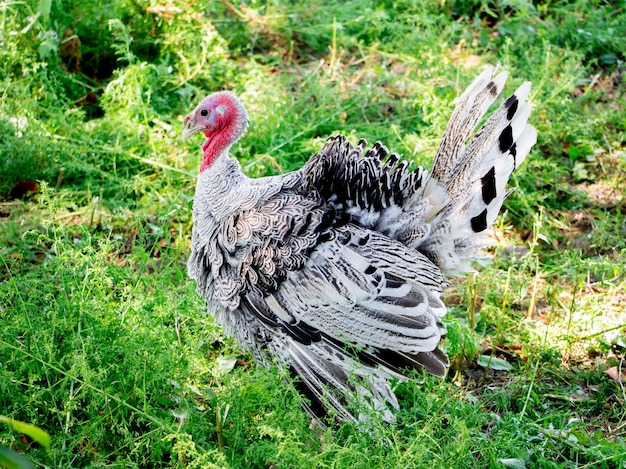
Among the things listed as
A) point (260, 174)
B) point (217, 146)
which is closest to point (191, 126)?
point (217, 146)

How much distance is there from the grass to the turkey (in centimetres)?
22

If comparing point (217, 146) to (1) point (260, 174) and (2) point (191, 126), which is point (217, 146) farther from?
(1) point (260, 174)

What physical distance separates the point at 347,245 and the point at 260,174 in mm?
1782

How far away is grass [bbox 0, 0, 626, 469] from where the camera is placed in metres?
3.29

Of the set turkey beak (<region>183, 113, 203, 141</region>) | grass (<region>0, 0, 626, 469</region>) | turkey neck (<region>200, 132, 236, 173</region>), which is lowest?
grass (<region>0, 0, 626, 469</region>)

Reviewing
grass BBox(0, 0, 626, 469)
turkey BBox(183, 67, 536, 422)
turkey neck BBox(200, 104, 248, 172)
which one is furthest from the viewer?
turkey neck BBox(200, 104, 248, 172)

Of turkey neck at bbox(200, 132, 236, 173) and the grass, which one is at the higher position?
turkey neck at bbox(200, 132, 236, 173)

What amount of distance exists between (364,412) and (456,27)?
4.53 metres

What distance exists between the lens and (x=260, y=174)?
17.5 feet

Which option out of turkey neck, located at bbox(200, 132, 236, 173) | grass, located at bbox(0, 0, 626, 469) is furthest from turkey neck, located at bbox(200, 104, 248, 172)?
grass, located at bbox(0, 0, 626, 469)

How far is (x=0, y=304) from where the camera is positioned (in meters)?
3.92

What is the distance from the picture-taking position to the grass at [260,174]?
10.8 feet

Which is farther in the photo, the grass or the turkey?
the turkey

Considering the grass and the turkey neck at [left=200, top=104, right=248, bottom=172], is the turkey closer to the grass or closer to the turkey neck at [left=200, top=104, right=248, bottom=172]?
the turkey neck at [left=200, top=104, right=248, bottom=172]
